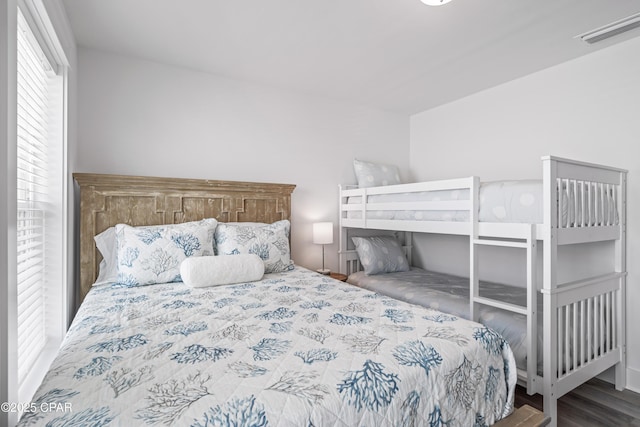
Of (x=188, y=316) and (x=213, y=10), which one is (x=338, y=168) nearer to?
(x=213, y=10)

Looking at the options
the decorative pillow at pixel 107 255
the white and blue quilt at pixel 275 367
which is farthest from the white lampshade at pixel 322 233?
the decorative pillow at pixel 107 255

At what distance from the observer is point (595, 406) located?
2.12 meters

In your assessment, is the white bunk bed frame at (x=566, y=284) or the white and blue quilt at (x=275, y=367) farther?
the white bunk bed frame at (x=566, y=284)

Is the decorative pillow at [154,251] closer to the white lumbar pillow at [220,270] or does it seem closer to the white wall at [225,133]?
the white lumbar pillow at [220,270]

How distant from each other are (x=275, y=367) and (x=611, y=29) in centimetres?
283

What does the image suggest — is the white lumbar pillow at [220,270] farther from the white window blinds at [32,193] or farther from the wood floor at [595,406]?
the wood floor at [595,406]

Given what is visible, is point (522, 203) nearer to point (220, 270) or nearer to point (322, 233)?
point (322, 233)

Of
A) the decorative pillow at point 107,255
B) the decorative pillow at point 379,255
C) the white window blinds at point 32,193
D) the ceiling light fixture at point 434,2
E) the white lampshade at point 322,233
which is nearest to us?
the white window blinds at point 32,193

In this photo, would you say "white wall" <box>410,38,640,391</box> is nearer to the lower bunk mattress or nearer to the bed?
the lower bunk mattress

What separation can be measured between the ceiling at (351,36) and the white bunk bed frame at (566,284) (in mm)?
983

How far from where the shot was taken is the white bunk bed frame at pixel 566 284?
181 centimetres

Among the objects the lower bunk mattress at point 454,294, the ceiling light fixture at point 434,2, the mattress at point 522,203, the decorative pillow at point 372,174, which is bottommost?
the lower bunk mattress at point 454,294

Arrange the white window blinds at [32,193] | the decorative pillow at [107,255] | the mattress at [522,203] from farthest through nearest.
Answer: the decorative pillow at [107,255] → the mattress at [522,203] → the white window blinds at [32,193]

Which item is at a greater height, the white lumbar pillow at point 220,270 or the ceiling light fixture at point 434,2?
the ceiling light fixture at point 434,2
